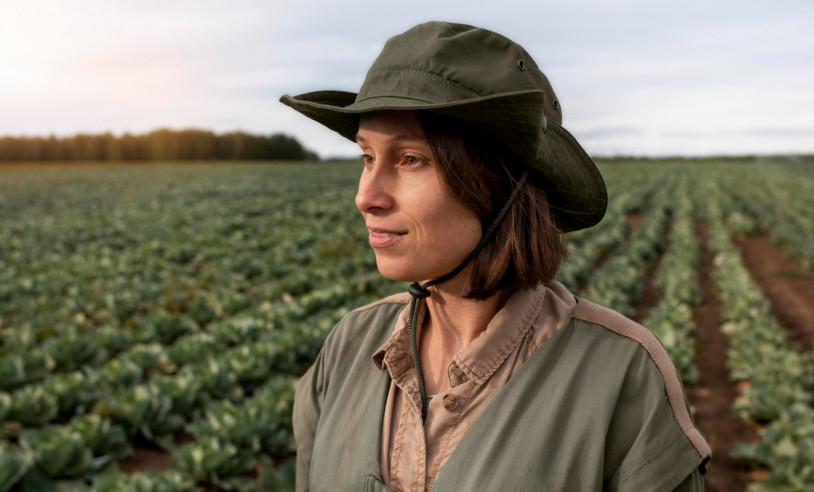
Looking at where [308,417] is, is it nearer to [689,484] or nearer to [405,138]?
[405,138]

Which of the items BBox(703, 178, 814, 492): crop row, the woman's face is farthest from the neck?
BBox(703, 178, 814, 492): crop row

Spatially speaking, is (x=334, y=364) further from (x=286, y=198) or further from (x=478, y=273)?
(x=286, y=198)

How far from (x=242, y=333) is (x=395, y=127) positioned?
5404 millimetres

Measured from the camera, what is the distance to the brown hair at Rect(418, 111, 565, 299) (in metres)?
1.24

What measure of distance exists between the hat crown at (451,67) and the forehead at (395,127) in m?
0.05

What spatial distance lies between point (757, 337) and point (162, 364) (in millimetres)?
6385

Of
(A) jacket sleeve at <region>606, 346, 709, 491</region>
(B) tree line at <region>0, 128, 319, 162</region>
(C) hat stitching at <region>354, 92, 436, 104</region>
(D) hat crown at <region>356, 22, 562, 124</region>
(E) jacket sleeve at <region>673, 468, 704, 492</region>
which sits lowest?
(E) jacket sleeve at <region>673, 468, 704, 492</region>

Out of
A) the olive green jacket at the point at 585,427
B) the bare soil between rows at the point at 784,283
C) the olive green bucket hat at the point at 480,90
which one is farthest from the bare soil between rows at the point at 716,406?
the olive green bucket hat at the point at 480,90

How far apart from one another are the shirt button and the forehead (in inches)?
22.6

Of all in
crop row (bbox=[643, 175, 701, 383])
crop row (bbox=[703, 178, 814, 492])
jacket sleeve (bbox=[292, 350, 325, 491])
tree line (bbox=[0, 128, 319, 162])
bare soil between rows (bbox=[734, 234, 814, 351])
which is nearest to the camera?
jacket sleeve (bbox=[292, 350, 325, 491])

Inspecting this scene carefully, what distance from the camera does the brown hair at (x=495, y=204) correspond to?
1242mm

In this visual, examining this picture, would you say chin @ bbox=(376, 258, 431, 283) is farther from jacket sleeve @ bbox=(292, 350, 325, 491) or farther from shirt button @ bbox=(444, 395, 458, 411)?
jacket sleeve @ bbox=(292, 350, 325, 491)

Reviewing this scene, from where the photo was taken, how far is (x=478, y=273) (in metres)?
1.35

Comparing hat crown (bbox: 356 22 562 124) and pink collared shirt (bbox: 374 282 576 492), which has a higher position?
hat crown (bbox: 356 22 562 124)
